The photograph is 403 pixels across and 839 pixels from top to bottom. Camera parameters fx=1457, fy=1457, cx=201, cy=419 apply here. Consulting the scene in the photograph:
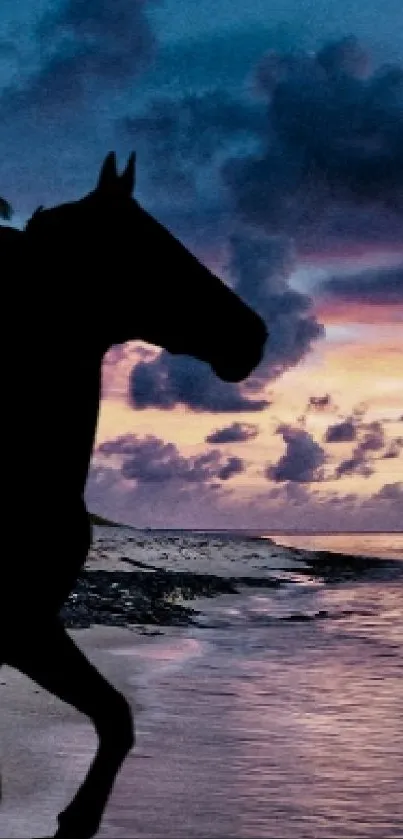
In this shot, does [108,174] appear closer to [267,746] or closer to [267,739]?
[267,746]

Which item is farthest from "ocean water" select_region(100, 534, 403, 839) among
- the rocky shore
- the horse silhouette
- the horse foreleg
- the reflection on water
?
the horse silhouette

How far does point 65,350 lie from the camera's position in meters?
6.32

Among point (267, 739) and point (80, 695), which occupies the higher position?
point (80, 695)

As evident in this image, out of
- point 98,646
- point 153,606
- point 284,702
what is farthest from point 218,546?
point 284,702

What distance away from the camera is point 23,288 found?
6348 mm

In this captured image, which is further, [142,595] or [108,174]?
[142,595]

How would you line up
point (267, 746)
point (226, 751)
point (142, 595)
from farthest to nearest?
1. point (142, 595)
2. point (267, 746)
3. point (226, 751)

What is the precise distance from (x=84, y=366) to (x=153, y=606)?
23.3 metres

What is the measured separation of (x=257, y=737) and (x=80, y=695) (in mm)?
5944

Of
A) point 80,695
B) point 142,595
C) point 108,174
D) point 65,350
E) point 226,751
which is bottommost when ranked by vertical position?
point 226,751

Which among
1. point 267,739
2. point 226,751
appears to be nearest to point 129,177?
point 226,751

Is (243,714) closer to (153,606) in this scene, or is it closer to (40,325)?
(40,325)

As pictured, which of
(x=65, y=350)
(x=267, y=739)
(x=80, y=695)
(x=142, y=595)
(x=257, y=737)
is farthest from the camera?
(x=142, y=595)

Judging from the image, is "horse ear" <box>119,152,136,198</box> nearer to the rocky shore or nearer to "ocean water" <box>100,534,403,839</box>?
"ocean water" <box>100,534,403,839</box>
